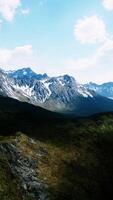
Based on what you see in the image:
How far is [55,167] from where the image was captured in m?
65.9

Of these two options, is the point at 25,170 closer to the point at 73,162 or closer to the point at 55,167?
the point at 55,167

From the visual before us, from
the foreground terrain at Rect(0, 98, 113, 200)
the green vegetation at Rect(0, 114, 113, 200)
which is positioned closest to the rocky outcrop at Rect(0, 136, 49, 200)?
the foreground terrain at Rect(0, 98, 113, 200)

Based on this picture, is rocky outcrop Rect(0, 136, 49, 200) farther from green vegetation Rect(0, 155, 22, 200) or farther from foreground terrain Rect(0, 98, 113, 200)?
green vegetation Rect(0, 155, 22, 200)

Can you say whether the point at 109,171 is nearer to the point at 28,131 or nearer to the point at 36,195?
the point at 36,195

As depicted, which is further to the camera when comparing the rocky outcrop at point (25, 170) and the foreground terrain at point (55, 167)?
the foreground terrain at point (55, 167)

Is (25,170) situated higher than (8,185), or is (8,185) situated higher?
(25,170)

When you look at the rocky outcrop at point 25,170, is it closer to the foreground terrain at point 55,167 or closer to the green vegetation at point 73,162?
the foreground terrain at point 55,167

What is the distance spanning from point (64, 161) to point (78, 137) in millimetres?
17421

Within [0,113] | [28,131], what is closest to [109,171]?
[28,131]

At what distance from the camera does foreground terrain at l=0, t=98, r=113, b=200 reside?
57.7 meters

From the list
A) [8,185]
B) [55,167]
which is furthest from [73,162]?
[8,185]

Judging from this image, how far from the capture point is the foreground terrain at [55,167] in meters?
57.7

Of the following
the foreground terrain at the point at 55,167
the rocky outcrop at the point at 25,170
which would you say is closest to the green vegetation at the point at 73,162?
the foreground terrain at the point at 55,167

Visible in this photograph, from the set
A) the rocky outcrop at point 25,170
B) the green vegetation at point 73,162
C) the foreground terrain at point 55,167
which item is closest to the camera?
the rocky outcrop at point 25,170
